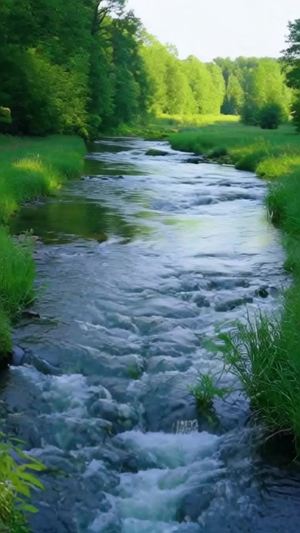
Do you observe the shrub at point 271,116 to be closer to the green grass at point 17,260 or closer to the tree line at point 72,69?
the tree line at point 72,69

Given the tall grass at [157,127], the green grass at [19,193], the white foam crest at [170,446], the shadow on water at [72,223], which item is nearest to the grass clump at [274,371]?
the white foam crest at [170,446]

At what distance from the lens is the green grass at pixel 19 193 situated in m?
8.38

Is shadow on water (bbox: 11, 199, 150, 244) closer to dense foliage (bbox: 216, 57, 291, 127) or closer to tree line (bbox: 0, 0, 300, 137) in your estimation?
tree line (bbox: 0, 0, 300, 137)

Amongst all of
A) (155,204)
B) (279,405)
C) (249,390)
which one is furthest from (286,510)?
(155,204)

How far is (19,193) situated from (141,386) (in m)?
11.3

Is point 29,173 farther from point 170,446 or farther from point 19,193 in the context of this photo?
point 170,446

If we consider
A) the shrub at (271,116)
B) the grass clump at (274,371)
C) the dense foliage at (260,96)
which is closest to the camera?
the grass clump at (274,371)

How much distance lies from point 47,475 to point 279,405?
211 centimetres

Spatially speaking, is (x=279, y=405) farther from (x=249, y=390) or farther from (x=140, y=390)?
(x=140, y=390)

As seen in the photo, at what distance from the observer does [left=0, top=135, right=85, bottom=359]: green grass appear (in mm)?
8375

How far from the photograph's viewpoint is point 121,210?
17859 millimetres

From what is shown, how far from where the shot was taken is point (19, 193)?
55.3 feet

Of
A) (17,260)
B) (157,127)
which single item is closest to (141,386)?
(17,260)

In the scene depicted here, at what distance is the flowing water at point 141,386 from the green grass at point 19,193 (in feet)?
1.25
